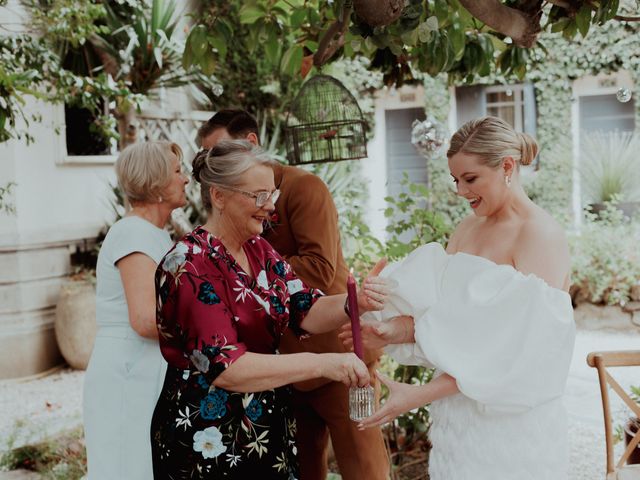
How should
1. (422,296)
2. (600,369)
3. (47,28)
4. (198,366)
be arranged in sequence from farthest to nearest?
(47,28) → (600,369) → (422,296) → (198,366)

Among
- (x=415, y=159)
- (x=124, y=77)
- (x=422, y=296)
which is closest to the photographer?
(x=422, y=296)

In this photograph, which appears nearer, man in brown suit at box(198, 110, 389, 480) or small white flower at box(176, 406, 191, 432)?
small white flower at box(176, 406, 191, 432)

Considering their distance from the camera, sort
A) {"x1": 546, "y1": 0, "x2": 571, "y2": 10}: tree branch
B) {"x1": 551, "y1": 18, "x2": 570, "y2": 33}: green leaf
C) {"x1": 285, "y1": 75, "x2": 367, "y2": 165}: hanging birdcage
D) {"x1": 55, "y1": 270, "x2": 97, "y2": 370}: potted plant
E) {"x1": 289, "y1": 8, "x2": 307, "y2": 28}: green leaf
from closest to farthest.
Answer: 1. {"x1": 546, "y1": 0, "x2": 571, "y2": 10}: tree branch
2. {"x1": 551, "y1": 18, "x2": 570, "y2": 33}: green leaf
3. {"x1": 289, "y1": 8, "x2": 307, "y2": 28}: green leaf
4. {"x1": 285, "y1": 75, "x2": 367, "y2": 165}: hanging birdcage
5. {"x1": 55, "y1": 270, "x2": 97, "y2": 370}: potted plant

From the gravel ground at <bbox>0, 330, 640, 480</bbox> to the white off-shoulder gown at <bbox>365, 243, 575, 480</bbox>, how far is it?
8.77 feet

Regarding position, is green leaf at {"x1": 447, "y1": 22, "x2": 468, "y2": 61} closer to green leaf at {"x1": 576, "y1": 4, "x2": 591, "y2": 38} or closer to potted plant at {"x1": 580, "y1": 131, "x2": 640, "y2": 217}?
green leaf at {"x1": 576, "y1": 4, "x2": 591, "y2": 38}

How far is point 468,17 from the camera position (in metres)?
2.87

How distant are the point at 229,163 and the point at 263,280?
0.37 metres

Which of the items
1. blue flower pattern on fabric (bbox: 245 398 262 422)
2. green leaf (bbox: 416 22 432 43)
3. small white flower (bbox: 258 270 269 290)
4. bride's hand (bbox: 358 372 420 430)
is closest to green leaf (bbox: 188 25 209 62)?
green leaf (bbox: 416 22 432 43)

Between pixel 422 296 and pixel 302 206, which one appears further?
pixel 302 206

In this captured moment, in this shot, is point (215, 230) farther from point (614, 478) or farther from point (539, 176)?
point (539, 176)

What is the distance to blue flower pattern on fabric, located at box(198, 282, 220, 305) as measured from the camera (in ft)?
6.21

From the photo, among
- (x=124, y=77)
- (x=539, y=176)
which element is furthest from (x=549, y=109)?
(x=124, y=77)

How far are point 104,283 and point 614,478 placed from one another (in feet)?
6.74

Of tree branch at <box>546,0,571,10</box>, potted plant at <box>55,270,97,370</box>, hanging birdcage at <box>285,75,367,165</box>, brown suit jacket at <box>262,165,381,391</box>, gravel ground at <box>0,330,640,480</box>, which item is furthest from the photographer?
potted plant at <box>55,270,97,370</box>
